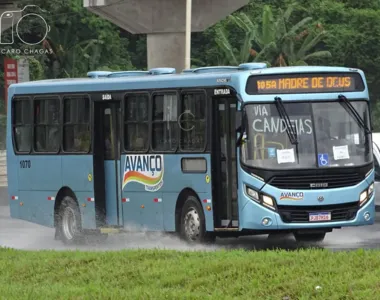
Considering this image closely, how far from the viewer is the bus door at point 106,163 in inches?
792

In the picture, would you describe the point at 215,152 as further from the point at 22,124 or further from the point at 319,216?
the point at 22,124

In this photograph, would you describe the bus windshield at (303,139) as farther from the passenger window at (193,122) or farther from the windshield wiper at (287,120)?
the passenger window at (193,122)

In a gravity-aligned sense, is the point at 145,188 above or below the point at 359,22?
below

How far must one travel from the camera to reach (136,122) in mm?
19578

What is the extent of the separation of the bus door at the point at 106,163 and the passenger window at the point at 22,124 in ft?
6.82

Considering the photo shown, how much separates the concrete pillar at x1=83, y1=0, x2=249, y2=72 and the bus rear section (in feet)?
71.7

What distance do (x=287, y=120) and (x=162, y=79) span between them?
8.32ft

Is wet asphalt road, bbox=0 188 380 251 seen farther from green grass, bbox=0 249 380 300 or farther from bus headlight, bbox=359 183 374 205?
green grass, bbox=0 249 380 300

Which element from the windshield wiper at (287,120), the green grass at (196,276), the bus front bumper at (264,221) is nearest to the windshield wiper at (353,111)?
the windshield wiper at (287,120)

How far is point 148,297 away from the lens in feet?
35.1

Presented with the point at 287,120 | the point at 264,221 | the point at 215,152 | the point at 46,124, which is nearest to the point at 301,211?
the point at 264,221

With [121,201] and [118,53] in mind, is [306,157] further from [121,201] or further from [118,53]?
[118,53]

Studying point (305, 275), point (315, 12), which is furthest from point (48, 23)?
point (305, 275)

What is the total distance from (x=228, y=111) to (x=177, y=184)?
1.46 metres
